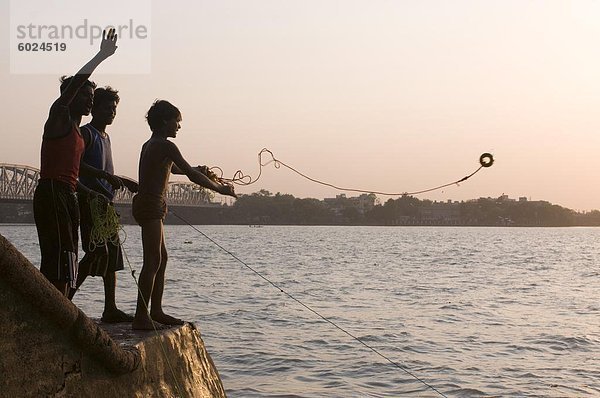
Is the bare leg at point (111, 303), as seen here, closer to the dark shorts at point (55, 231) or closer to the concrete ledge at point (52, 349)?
the dark shorts at point (55, 231)

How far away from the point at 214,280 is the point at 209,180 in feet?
96.5

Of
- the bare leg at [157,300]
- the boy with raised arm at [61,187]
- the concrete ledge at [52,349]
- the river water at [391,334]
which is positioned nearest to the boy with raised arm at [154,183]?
the bare leg at [157,300]

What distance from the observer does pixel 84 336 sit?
13.6ft

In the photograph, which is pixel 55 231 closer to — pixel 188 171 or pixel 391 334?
pixel 188 171

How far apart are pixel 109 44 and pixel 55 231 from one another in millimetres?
1218

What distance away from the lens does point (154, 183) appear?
5.86m

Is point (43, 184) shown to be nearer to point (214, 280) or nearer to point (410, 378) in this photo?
point (410, 378)

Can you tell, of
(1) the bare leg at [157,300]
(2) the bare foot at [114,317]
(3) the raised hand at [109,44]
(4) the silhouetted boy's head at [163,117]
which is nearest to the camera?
(3) the raised hand at [109,44]

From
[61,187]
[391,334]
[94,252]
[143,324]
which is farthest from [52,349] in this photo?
[391,334]

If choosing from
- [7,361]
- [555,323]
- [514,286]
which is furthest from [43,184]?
[514,286]

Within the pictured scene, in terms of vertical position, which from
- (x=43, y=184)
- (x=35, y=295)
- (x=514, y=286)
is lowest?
(x=514, y=286)

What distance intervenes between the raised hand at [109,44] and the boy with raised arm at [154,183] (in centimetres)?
90

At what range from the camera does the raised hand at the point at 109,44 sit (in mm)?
5020

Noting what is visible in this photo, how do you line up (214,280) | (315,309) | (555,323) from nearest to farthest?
(555,323)
(315,309)
(214,280)
